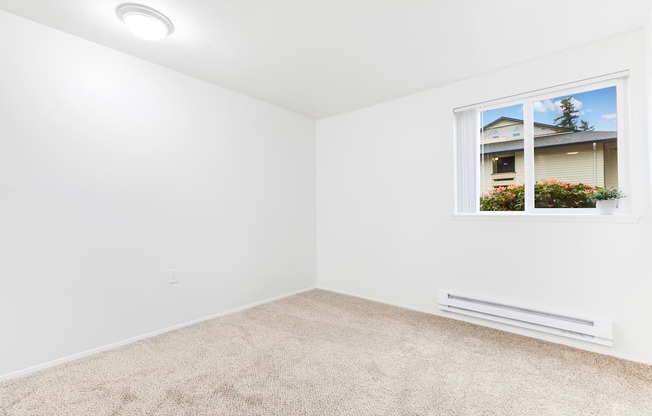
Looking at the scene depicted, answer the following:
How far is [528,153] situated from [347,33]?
6.12ft

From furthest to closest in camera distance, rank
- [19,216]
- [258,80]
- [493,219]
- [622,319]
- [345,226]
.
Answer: [345,226]
[258,80]
[493,219]
[622,319]
[19,216]

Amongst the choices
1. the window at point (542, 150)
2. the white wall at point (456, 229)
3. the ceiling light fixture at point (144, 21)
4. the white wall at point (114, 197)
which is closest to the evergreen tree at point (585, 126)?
the window at point (542, 150)

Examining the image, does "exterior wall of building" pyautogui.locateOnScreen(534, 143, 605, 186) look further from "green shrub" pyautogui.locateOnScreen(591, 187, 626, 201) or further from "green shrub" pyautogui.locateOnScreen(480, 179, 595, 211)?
"green shrub" pyautogui.locateOnScreen(591, 187, 626, 201)

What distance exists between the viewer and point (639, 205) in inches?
83.5

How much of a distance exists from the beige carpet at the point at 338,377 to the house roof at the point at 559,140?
1647mm

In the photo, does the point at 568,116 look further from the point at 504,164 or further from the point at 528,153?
the point at 504,164

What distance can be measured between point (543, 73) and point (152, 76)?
3.29m

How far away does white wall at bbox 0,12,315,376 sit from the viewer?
6.56 feet

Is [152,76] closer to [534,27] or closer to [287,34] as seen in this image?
[287,34]

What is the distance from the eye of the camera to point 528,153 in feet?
8.77

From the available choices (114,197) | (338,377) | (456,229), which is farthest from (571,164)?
(114,197)

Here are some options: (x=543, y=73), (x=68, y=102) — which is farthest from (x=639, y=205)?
(x=68, y=102)

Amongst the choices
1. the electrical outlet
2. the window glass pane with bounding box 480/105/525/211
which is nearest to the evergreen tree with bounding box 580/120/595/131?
the window glass pane with bounding box 480/105/525/211

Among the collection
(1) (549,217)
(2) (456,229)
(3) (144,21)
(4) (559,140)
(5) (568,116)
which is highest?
(3) (144,21)
